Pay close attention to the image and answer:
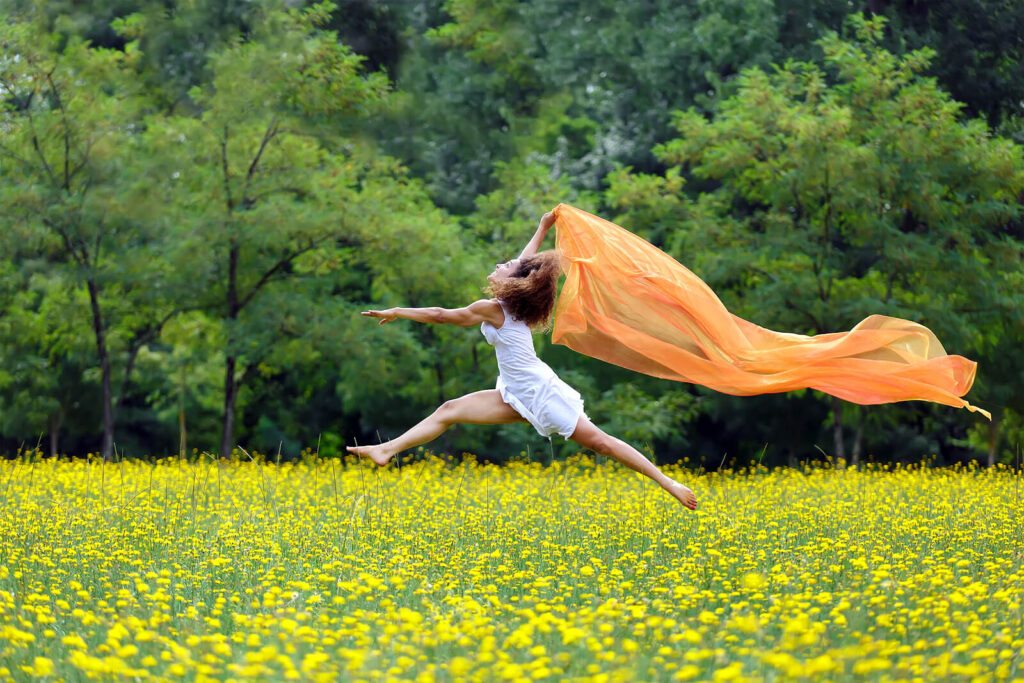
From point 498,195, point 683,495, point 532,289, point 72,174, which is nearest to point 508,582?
point 683,495

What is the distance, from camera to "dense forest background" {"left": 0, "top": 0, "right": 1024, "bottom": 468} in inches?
666

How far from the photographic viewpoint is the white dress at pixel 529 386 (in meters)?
6.93

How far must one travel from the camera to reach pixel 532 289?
276 inches

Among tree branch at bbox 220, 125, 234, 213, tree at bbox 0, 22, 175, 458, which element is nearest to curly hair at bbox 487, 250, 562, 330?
tree branch at bbox 220, 125, 234, 213

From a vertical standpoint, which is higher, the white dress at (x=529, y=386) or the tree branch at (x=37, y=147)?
the white dress at (x=529, y=386)

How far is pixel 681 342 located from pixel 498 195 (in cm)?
1338

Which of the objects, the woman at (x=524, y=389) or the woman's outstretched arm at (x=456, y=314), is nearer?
the woman's outstretched arm at (x=456, y=314)

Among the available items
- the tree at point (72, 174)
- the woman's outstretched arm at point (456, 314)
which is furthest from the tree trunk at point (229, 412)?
the woman's outstretched arm at point (456, 314)

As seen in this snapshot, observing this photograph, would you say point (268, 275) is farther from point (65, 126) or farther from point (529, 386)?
point (529, 386)

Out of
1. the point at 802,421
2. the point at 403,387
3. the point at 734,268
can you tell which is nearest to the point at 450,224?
the point at 403,387

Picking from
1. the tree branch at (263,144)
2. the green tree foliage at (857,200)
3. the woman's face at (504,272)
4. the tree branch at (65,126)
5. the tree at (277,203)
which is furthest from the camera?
the tree branch at (263,144)

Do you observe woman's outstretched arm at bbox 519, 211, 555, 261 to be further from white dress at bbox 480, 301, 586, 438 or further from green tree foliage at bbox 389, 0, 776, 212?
green tree foliage at bbox 389, 0, 776, 212

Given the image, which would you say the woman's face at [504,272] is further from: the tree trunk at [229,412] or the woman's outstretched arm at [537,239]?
the tree trunk at [229,412]

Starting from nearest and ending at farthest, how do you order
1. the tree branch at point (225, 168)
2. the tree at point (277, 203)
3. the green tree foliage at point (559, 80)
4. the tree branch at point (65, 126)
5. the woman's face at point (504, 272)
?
the woman's face at point (504, 272) < the tree at point (277, 203) < the tree branch at point (65, 126) < the tree branch at point (225, 168) < the green tree foliage at point (559, 80)
